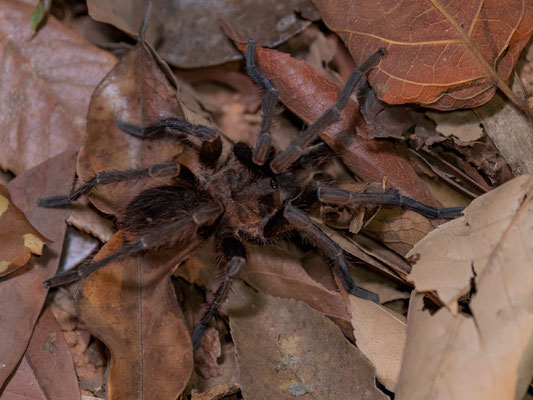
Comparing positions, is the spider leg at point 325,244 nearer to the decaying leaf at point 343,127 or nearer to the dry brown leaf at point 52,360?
the decaying leaf at point 343,127

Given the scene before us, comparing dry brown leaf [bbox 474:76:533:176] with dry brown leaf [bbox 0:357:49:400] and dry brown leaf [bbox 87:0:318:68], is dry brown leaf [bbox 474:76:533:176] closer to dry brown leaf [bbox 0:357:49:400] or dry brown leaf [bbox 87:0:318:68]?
dry brown leaf [bbox 87:0:318:68]

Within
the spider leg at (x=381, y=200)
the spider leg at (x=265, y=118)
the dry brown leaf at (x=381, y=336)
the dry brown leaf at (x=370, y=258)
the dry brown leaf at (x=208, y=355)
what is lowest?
the dry brown leaf at (x=208, y=355)

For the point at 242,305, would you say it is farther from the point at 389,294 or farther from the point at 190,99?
the point at 190,99

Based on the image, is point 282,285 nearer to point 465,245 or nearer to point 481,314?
point 465,245

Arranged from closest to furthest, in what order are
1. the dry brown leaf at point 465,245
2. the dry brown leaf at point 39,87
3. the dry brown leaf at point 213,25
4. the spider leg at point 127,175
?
1. the dry brown leaf at point 465,245
2. the spider leg at point 127,175
3. the dry brown leaf at point 39,87
4. the dry brown leaf at point 213,25

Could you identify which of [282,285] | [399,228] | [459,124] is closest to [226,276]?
[282,285]

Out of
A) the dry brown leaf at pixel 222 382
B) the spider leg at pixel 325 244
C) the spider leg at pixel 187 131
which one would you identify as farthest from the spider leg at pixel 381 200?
the dry brown leaf at pixel 222 382
